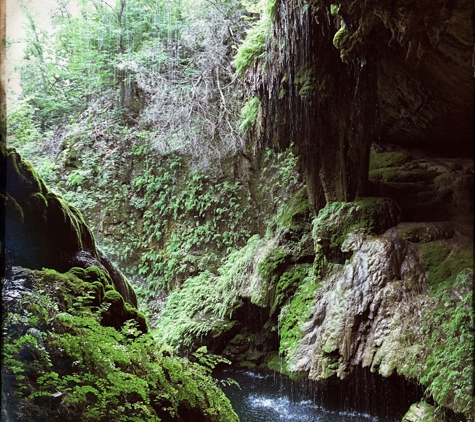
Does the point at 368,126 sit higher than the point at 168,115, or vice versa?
the point at 168,115

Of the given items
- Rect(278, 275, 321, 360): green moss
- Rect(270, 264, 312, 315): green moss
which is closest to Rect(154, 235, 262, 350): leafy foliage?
Rect(270, 264, 312, 315): green moss

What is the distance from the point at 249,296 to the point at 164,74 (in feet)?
19.5

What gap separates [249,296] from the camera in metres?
7.12

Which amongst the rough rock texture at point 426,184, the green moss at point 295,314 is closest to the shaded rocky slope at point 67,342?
the green moss at point 295,314

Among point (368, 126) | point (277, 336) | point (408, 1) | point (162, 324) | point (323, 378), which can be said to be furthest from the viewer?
point (162, 324)

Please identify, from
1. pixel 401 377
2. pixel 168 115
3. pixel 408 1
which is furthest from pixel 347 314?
pixel 168 115

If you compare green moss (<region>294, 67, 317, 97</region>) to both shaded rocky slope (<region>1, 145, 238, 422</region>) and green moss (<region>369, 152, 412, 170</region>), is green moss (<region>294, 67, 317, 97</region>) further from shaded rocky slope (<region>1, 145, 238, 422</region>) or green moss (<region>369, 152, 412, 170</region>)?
shaded rocky slope (<region>1, 145, 238, 422</region>)

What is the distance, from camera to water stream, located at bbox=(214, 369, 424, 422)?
16.8ft

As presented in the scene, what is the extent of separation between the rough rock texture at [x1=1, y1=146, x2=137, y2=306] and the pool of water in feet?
9.12

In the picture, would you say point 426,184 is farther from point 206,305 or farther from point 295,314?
point 206,305

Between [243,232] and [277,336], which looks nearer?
[277,336]

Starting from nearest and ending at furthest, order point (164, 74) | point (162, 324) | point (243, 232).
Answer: point (162, 324) < point (243, 232) < point (164, 74)

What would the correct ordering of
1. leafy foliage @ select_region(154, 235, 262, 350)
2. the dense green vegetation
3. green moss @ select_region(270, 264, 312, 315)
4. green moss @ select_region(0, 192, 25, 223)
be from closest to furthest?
the dense green vegetation
green moss @ select_region(0, 192, 25, 223)
green moss @ select_region(270, 264, 312, 315)
leafy foliage @ select_region(154, 235, 262, 350)

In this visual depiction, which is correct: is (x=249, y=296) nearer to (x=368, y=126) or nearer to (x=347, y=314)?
(x=347, y=314)
